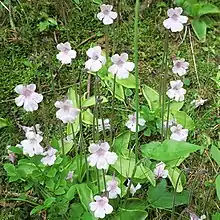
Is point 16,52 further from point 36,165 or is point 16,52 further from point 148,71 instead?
point 36,165

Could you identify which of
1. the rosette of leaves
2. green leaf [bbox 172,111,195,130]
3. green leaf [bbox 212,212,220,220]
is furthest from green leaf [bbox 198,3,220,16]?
green leaf [bbox 212,212,220,220]

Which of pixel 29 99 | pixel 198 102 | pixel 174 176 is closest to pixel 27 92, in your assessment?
pixel 29 99

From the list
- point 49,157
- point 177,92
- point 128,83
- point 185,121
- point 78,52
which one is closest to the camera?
point 49,157

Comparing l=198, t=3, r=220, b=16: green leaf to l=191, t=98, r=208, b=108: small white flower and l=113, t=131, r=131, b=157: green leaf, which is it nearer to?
l=191, t=98, r=208, b=108: small white flower

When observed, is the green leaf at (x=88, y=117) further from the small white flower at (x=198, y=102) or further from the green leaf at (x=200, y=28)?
the green leaf at (x=200, y=28)

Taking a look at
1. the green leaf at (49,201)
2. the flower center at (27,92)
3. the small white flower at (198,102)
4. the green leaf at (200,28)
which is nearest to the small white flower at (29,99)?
the flower center at (27,92)

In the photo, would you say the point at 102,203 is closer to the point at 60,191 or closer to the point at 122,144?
the point at 60,191

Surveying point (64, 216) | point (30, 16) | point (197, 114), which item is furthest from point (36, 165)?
point (30, 16)
